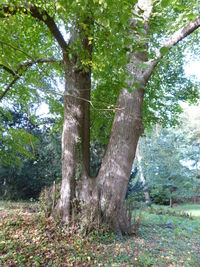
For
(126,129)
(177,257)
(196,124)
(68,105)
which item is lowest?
(177,257)

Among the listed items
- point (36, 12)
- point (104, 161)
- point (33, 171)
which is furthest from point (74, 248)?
point (33, 171)

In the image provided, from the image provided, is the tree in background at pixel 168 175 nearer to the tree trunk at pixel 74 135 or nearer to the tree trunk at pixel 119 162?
the tree trunk at pixel 119 162

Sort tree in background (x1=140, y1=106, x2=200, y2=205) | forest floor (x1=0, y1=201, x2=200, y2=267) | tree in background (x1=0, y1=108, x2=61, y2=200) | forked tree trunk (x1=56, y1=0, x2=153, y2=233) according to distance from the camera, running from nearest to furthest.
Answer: forest floor (x1=0, y1=201, x2=200, y2=267)
forked tree trunk (x1=56, y1=0, x2=153, y2=233)
tree in background (x1=0, y1=108, x2=61, y2=200)
tree in background (x1=140, y1=106, x2=200, y2=205)

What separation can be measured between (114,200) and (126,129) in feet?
4.82

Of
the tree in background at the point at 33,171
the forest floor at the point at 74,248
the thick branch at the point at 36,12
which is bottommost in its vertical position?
the forest floor at the point at 74,248

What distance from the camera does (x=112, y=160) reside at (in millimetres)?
4113

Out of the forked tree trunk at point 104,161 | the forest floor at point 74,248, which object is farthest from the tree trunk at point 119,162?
the forest floor at point 74,248

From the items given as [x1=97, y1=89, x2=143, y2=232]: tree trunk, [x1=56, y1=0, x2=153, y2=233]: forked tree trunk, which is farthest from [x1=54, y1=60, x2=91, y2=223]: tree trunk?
[x1=97, y1=89, x2=143, y2=232]: tree trunk

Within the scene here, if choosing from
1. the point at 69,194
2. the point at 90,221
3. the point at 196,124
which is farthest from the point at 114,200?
the point at 196,124

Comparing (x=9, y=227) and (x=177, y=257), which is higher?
(x=9, y=227)

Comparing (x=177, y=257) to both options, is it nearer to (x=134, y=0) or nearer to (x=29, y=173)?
(x=134, y=0)

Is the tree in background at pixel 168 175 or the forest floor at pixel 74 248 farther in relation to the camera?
the tree in background at pixel 168 175

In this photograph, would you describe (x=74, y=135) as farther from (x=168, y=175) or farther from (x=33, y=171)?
(x=168, y=175)

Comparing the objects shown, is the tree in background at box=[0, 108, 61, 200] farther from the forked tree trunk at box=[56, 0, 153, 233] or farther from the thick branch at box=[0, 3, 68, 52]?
the thick branch at box=[0, 3, 68, 52]
